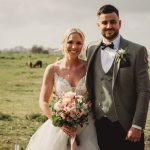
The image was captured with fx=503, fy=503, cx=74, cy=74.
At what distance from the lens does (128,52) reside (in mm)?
6188

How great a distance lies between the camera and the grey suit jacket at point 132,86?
605cm

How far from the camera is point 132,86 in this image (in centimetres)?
611

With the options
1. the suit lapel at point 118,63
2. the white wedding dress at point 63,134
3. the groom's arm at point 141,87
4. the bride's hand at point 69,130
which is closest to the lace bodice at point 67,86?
the white wedding dress at point 63,134

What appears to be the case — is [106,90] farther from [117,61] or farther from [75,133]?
[75,133]

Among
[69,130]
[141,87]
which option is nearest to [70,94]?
[69,130]

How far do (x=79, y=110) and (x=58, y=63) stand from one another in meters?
0.80

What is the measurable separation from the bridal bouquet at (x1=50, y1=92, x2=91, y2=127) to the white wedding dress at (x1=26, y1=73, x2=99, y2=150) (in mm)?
191

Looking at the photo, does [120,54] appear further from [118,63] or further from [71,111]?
[71,111]

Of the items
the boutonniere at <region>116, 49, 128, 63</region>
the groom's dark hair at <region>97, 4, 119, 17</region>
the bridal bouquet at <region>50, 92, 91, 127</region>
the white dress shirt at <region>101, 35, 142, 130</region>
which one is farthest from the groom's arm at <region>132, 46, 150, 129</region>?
the bridal bouquet at <region>50, 92, 91, 127</region>

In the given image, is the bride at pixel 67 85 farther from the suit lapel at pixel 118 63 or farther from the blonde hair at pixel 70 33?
the suit lapel at pixel 118 63

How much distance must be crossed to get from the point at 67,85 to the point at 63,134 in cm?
67

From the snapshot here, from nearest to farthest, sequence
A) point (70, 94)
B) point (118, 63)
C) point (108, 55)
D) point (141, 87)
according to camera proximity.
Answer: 1. point (141, 87)
2. point (118, 63)
3. point (108, 55)
4. point (70, 94)

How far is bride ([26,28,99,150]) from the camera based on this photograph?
652 cm

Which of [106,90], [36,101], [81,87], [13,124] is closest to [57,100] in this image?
[81,87]
